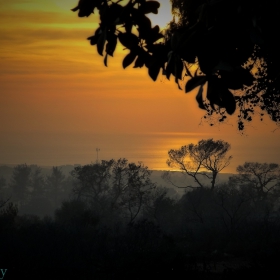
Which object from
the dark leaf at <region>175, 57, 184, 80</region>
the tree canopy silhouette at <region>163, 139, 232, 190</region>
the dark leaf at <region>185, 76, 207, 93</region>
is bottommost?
the dark leaf at <region>185, 76, 207, 93</region>

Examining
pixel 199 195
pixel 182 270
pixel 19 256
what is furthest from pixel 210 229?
pixel 199 195

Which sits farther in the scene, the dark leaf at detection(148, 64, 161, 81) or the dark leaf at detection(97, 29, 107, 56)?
the dark leaf at detection(148, 64, 161, 81)

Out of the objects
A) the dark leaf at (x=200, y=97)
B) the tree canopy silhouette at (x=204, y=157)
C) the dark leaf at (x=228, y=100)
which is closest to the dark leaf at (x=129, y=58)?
the dark leaf at (x=200, y=97)

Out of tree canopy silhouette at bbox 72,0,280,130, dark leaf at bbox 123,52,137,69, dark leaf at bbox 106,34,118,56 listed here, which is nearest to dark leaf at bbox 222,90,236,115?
tree canopy silhouette at bbox 72,0,280,130

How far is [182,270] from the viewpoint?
1030 centimetres

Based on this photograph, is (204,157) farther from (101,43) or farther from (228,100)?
(228,100)

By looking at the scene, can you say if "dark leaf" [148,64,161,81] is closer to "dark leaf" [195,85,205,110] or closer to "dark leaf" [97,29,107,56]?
"dark leaf" [97,29,107,56]

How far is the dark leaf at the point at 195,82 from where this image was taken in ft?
15.1

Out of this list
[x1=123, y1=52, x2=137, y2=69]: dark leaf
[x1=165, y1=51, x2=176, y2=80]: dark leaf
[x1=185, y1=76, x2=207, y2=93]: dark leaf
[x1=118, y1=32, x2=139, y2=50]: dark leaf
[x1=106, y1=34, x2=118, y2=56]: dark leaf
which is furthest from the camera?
[x1=123, y1=52, x2=137, y2=69]: dark leaf

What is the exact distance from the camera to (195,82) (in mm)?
4625

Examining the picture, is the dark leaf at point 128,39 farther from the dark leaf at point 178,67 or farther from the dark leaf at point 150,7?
the dark leaf at point 178,67

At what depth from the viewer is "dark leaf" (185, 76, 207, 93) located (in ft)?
15.1

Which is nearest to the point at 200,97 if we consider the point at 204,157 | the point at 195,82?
the point at 195,82

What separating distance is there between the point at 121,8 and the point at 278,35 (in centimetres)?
177
